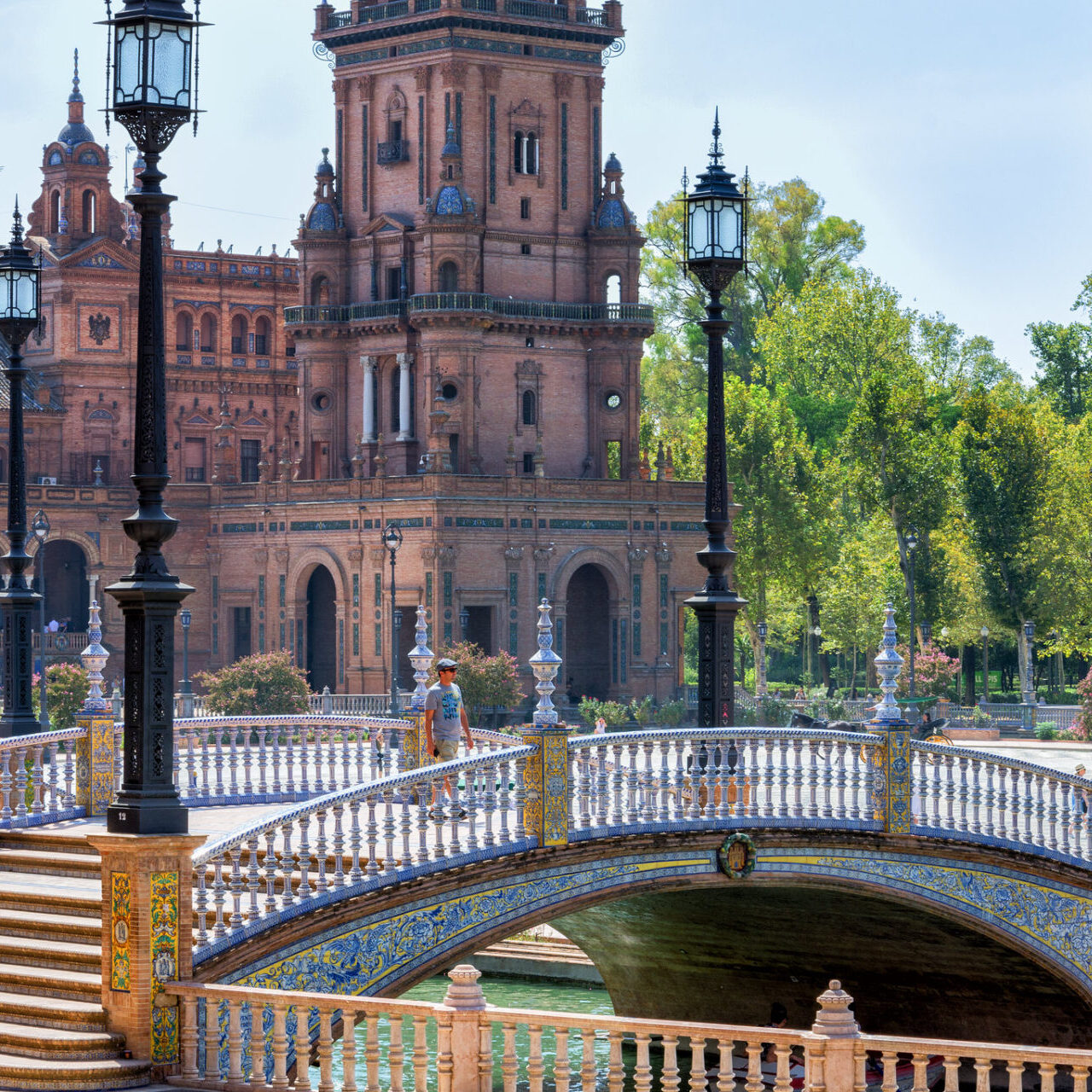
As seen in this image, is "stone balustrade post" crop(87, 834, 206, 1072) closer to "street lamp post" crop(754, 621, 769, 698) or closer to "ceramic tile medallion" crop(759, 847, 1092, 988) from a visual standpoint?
"ceramic tile medallion" crop(759, 847, 1092, 988)

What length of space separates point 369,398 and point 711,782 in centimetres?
4896

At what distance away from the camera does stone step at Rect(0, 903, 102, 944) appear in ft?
57.2

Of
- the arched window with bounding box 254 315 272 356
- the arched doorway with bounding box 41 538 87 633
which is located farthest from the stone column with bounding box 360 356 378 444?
the arched window with bounding box 254 315 272 356

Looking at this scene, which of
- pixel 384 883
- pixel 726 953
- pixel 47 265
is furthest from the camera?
pixel 47 265

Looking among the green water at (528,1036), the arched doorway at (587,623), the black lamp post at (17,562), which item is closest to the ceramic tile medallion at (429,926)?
the green water at (528,1036)

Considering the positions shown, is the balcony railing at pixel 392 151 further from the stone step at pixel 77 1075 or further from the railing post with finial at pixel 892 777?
the stone step at pixel 77 1075

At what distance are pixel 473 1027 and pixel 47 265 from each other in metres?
68.5

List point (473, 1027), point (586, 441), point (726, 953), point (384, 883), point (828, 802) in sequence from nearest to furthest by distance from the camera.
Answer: point (473, 1027), point (384, 883), point (828, 802), point (726, 953), point (586, 441)

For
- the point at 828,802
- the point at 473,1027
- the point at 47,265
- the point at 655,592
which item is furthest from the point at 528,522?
the point at 473,1027

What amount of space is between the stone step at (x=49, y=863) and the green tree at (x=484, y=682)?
36.1 meters

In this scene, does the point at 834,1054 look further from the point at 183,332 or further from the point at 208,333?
the point at 208,333

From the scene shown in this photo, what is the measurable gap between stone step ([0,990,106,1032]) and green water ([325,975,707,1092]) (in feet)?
27.4

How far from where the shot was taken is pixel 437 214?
2601 inches

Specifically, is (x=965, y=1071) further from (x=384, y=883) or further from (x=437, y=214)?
(x=437, y=214)
